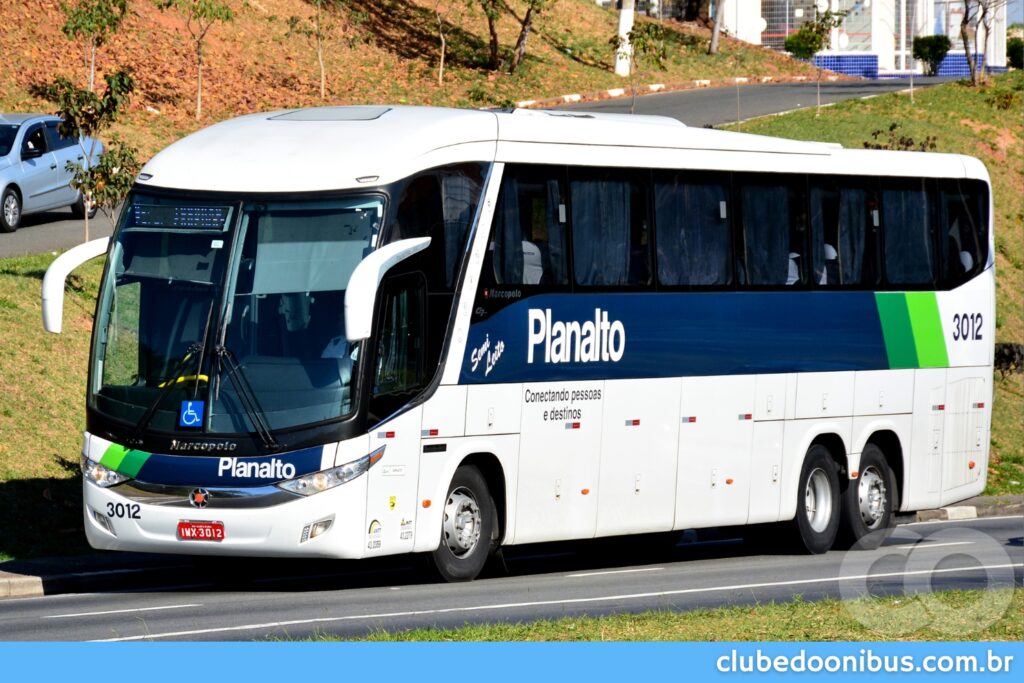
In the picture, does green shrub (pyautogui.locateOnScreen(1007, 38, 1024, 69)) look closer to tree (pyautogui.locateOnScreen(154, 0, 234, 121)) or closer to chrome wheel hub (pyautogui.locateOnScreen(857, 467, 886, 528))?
tree (pyautogui.locateOnScreen(154, 0, 234, 121))

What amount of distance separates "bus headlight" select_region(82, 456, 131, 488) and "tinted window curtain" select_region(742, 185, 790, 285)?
6.91 meters

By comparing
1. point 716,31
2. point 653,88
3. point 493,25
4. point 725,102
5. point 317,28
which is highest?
point 716,31

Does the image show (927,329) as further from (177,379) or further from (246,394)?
(177,379)

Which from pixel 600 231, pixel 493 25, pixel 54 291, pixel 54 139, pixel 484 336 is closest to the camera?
pixel 54 291

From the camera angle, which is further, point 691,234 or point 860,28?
point 860,28

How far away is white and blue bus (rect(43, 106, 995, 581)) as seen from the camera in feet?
45.0

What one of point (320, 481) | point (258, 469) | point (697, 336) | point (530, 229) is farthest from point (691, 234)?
point (258, 469)

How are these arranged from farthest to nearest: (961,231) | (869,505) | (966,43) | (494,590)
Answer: (966,43) < (961,231) < (869,505) < (494,590)

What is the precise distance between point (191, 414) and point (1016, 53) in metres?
86.1

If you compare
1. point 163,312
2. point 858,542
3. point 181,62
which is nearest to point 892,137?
point 181,62

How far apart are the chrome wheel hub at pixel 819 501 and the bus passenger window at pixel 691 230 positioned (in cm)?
299

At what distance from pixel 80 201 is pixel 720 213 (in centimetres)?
1898

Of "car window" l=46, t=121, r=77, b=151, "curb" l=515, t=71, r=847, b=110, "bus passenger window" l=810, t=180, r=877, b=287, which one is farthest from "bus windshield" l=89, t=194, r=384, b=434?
"curb" l=515, t=71, r=847, b=110

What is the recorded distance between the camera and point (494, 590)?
14.6 m
